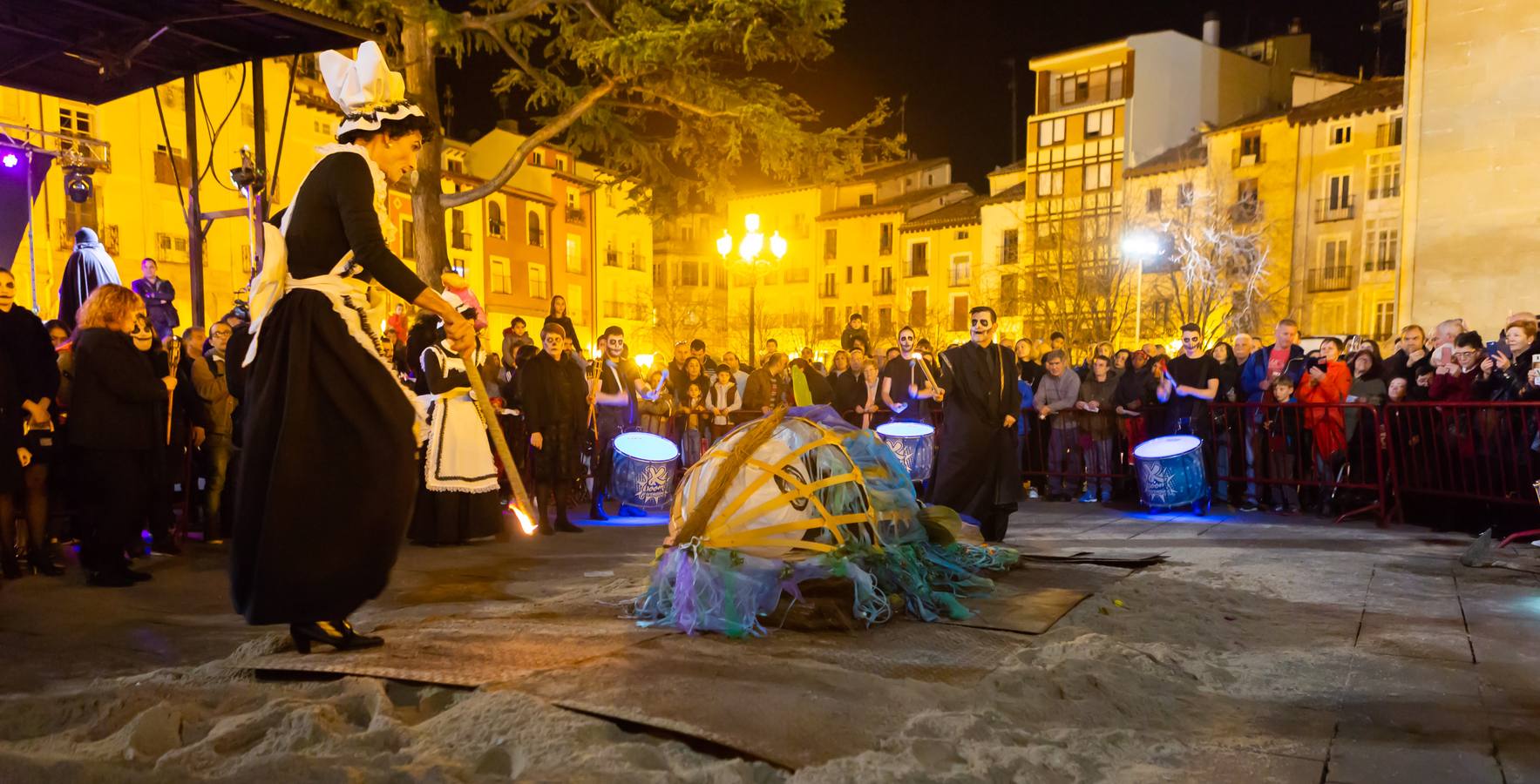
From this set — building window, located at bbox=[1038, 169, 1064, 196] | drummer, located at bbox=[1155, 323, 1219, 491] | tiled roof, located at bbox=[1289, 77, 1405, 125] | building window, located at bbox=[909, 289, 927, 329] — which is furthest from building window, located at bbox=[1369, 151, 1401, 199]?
drummer, located at bbox=[1155, 323, 1219, 491]

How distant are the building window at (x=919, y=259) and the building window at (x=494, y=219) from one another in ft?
77.0

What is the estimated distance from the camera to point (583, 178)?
59.0m

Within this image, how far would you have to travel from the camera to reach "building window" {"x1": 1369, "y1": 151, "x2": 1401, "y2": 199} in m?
40.3

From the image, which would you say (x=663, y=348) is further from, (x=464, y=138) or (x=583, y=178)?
(x=464, y=138)

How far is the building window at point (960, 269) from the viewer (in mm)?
56562

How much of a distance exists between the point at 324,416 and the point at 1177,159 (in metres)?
48.8

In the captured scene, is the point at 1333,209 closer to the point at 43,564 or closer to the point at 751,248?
the point at 751,248

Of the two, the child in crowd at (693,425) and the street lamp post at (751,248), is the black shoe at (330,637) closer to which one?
the child in crowd at (693,425)

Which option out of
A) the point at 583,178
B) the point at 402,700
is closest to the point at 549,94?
the point at 402,700

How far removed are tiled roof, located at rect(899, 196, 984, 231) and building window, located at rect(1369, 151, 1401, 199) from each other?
766 inches

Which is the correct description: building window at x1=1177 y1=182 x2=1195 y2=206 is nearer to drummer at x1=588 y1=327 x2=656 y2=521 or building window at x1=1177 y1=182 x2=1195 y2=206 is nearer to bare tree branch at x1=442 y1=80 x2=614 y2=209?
bare tree branch at x1=442 y1=80 x2=614 y2=209

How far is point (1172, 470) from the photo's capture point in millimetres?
10508

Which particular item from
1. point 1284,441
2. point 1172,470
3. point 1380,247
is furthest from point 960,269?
point 1172,470

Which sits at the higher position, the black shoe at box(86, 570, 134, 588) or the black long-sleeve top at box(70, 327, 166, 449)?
the black long-sleeve top at box(70, 327, 166, 449)
